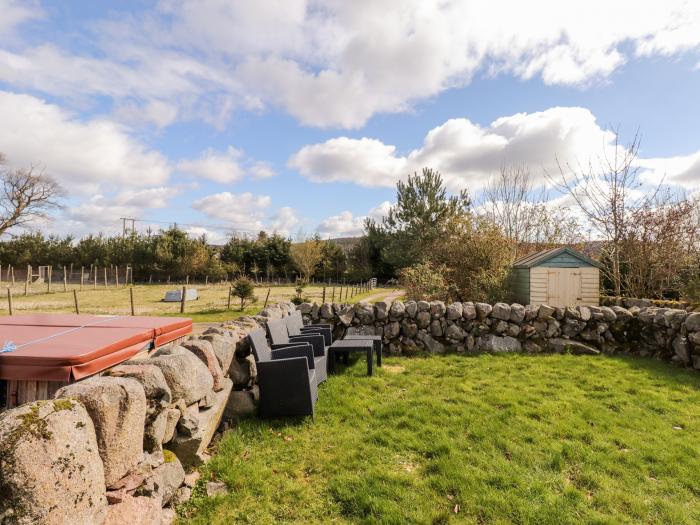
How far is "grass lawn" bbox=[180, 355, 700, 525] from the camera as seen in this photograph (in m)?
2.52

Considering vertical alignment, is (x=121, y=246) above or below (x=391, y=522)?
above

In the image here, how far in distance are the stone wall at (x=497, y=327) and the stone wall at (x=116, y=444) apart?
4.11 metres

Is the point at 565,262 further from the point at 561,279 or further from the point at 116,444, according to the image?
the point at 116,444

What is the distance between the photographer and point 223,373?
12.3 ft

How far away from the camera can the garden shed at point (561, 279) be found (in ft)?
31.3

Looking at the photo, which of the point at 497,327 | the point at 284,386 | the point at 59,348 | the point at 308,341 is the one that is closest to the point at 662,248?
the point at 497,327

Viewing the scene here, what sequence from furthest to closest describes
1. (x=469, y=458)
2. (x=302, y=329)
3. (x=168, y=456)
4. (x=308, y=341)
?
(x=302, y=329)
(x=308, y=341)
(x=469, y=458)
(x=168, y=456)

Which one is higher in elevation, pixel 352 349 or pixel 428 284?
pixel 428 284

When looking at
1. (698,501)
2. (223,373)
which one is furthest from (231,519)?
(698,501)

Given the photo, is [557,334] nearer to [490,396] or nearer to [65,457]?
[490,396]

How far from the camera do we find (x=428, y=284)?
10102mm

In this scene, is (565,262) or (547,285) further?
(565,262)

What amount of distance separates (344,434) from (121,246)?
4574 cm

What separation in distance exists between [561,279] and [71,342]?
10.2 meters
